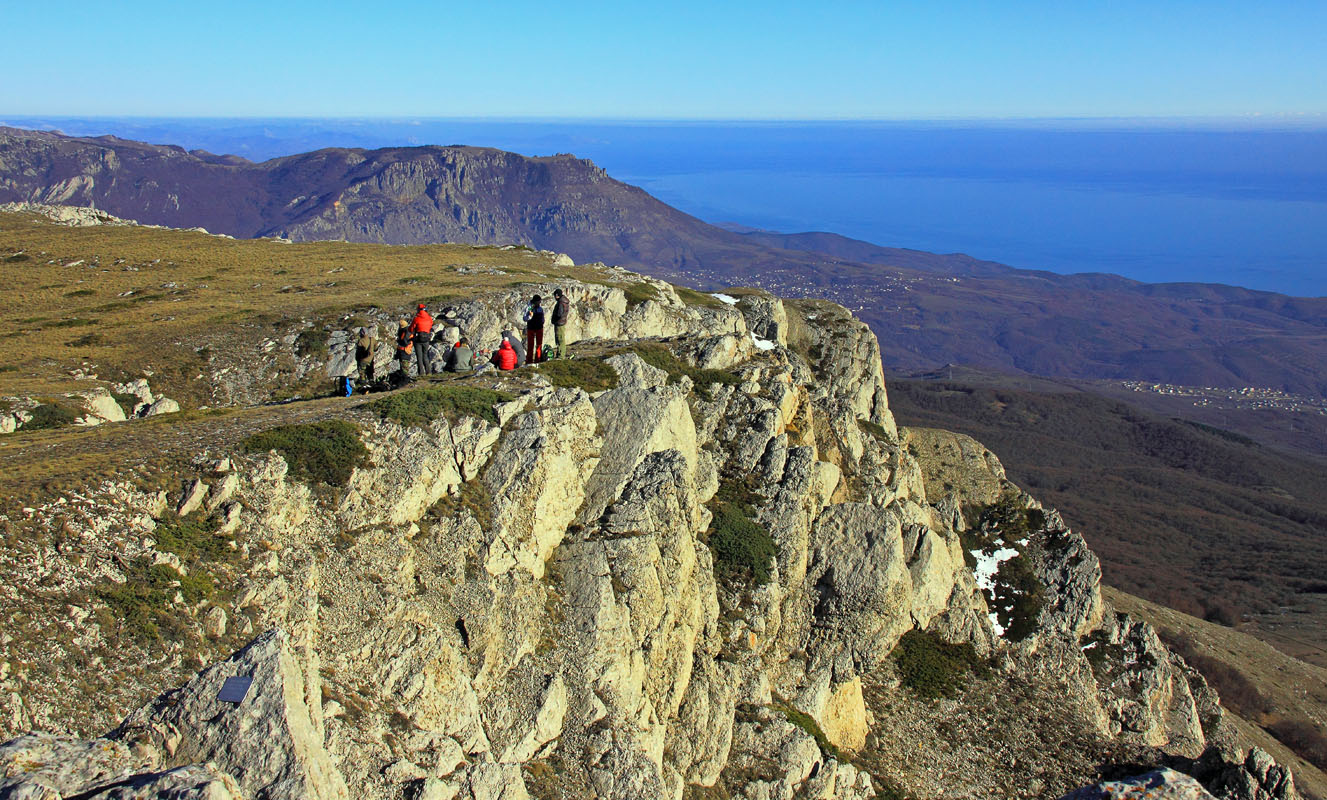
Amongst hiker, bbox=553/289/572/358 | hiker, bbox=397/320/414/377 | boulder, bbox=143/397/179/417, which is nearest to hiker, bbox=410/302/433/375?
hiker, bbox=397/320/414/377

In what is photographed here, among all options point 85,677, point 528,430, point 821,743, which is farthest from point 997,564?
point 85,677

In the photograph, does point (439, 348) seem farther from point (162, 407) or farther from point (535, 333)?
point (162, 407)

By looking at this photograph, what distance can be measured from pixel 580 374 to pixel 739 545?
9.32m

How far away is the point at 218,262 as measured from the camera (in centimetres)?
6762

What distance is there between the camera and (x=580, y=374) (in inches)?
1176

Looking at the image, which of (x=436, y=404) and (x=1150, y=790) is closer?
(x=1150, y=790)

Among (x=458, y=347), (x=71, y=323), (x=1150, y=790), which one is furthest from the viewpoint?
(x=71, y=323)

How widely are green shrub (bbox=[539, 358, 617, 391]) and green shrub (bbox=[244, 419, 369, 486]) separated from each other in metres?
8.12

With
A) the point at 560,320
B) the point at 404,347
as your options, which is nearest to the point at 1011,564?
the point at 560,320

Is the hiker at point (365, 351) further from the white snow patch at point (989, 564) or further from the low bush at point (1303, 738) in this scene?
the low bush at point (1303, 738)

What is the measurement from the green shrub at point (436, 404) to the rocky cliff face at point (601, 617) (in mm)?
344

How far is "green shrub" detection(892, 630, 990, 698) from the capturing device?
3241 centimetres

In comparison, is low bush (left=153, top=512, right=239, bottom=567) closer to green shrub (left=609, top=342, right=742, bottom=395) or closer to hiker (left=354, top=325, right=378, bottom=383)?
hiker (left=354, top=325, right=378, bottom=383)

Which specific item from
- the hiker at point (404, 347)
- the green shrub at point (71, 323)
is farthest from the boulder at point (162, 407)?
the green shrub at point (71, 323)
